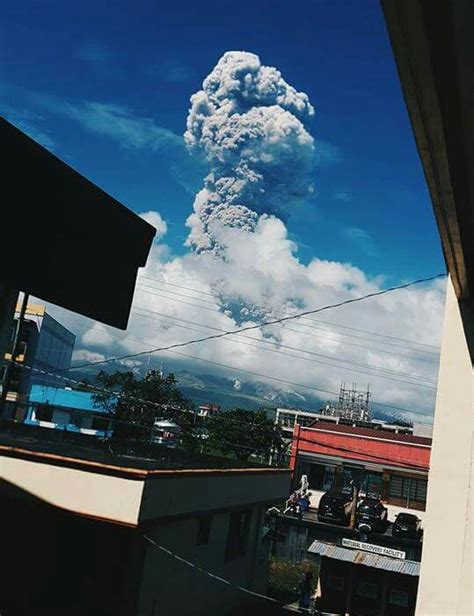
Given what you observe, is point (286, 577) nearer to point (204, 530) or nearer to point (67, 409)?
point (204, 530)

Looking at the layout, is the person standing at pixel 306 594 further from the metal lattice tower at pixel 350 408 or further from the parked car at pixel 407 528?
the metal lattice tower at pixel 350 408

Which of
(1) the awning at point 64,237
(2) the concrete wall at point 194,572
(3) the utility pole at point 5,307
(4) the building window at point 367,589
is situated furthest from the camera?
(4) the building window at point 367,589

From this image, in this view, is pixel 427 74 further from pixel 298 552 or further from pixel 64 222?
pixel 298 552

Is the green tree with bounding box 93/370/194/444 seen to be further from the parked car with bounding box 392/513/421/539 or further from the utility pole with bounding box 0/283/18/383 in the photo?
the utility pole with bounding box 0/283/18/383

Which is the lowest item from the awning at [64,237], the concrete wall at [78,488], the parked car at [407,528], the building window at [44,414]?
the parked car at [407,528]

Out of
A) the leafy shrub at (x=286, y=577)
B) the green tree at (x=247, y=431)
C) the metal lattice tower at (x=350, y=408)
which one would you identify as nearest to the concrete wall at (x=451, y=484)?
the leafy shrub at (x=286, y=577)

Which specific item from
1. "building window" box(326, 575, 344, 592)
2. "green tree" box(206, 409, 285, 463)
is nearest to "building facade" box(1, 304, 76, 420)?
"green tree" box(206, 409, 285, 463)

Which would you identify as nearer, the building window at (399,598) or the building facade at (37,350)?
the building window at (399,598)
